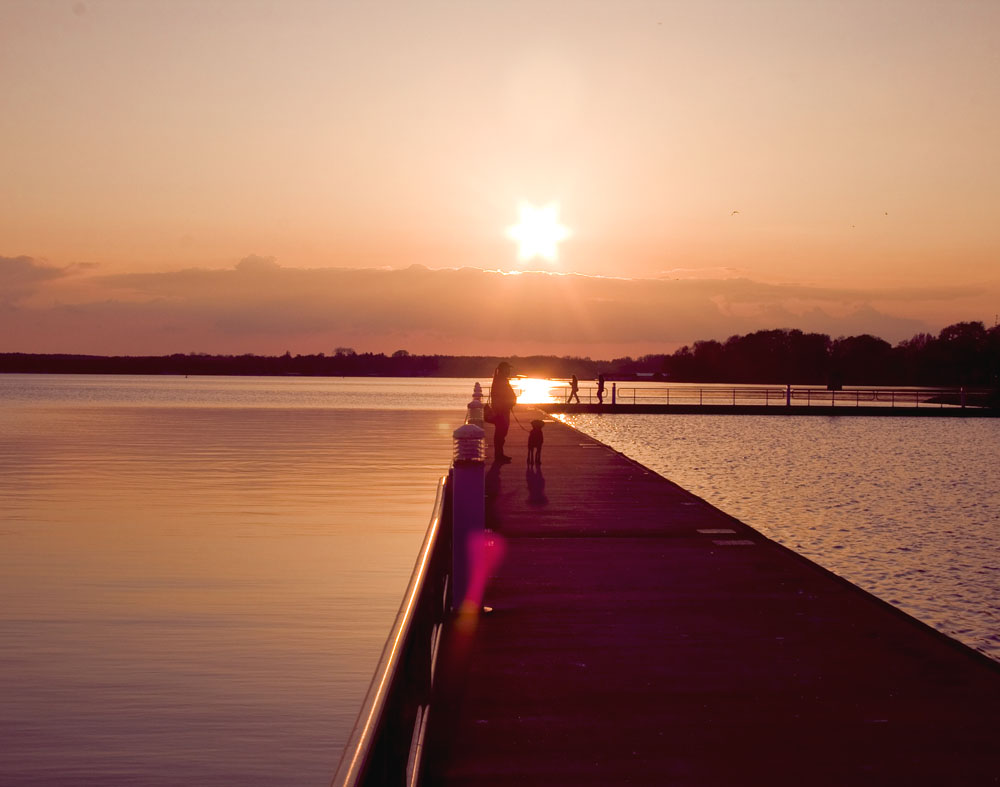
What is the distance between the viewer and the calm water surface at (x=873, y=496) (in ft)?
47.8

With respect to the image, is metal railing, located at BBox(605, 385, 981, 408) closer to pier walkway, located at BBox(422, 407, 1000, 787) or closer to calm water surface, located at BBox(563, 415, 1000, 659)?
calm water surface, located at BBox(563, 415, 1000, 659)

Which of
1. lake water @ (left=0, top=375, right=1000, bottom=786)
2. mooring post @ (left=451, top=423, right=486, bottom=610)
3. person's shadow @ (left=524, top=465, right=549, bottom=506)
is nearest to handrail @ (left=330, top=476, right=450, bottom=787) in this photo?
lake water @ (left=0, top=375, right=1000, bottom=786)

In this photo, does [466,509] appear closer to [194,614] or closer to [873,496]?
[194,614]

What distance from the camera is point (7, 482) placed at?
25.2 m

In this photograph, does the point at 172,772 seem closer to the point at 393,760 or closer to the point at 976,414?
the point at 393,760

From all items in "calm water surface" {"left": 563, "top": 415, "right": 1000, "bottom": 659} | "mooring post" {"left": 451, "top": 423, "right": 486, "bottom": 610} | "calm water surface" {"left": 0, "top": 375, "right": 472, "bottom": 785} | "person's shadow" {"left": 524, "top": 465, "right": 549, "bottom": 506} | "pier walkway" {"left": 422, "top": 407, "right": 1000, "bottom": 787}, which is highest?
"mooring post" {"left": 451, "top": 423, "right": 486, "bottom": 610}

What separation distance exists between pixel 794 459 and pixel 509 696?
1165 inches

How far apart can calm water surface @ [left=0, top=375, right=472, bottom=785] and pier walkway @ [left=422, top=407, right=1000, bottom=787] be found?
5.43 feet

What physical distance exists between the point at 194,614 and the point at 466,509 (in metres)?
4.63

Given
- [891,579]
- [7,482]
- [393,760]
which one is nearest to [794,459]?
[891,579]

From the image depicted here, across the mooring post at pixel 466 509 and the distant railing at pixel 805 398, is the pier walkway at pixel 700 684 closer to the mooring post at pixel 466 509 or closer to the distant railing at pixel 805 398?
the mooring post at pixel 466 509

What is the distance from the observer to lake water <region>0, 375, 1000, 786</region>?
809 cm

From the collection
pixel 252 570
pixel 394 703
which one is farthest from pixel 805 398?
pixel 394 703

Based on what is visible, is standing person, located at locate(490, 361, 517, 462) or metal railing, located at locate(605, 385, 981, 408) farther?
metal railing, located at locate(605, 385, 981, 408)
